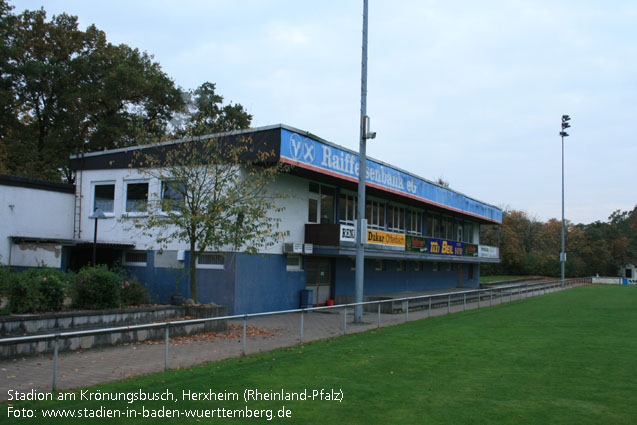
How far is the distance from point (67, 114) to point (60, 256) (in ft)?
54.8

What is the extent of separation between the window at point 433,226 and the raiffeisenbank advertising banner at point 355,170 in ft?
6.45

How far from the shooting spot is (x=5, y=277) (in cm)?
1255

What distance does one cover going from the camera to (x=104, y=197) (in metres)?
22.4

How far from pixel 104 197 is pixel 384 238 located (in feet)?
41.1

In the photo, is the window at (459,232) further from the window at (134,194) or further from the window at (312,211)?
the window at (134,194)

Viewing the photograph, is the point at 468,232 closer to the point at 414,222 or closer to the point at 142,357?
the point at 414,222

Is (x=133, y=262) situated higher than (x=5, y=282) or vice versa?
(x=133, y=262)

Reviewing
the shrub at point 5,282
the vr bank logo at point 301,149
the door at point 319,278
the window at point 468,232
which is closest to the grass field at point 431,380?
the shrub at point 5,282

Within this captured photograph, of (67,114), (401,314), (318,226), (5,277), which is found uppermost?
(67,114)

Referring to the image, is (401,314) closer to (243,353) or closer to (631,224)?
(243,353)

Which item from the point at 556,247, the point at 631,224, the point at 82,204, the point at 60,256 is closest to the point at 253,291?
the point at 60,256

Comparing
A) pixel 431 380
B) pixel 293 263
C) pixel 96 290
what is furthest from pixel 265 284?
pixel 431 380

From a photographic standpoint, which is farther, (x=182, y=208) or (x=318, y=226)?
(x=318, y=226)

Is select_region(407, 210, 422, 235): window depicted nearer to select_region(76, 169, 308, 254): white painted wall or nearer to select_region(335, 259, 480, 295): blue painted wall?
select_region(335, 259, 480, 295): blue painted wall
